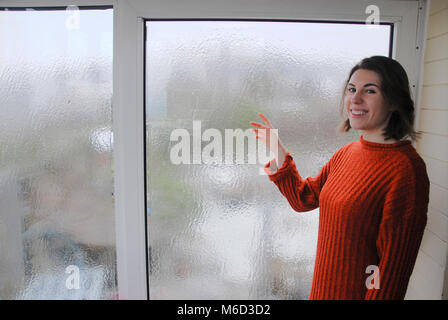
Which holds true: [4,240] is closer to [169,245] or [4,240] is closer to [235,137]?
[169,245]

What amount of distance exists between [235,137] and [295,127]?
21cm

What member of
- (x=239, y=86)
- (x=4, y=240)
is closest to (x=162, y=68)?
(x=239, y=86)

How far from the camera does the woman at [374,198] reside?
78 cm

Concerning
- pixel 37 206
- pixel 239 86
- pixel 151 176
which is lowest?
pixel 37 206

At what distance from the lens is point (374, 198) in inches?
31.3

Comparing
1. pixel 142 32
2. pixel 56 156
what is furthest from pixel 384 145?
pixel 56 156

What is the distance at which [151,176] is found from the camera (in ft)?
3.76

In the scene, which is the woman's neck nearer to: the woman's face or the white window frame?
the woman's face

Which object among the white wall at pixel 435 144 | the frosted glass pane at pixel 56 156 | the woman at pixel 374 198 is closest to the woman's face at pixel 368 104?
the woman at pixel 374 198

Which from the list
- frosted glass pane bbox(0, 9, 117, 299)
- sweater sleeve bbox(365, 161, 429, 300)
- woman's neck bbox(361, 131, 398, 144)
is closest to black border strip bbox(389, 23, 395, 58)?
woman's neck bbox(361, 131, 398, 144)

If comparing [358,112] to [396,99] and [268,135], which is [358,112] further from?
[268,135]

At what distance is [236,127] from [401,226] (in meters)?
0.58
